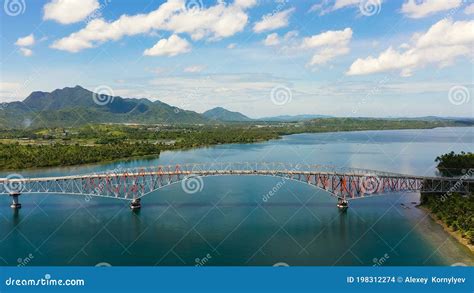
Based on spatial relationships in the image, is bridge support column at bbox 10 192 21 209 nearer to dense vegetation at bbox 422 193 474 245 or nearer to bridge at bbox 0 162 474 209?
bridge at bbox 0 162 474 209

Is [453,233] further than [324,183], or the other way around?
[324,183]

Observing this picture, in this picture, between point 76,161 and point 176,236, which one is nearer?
point 176,236

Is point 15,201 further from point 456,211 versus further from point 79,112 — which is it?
point 79,112

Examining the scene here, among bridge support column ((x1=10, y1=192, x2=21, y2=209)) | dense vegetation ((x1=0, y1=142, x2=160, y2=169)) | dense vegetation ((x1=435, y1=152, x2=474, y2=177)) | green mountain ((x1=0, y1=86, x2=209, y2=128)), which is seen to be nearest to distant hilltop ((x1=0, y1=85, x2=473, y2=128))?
green mountain ((x1=0, y1=86, x2=209, y2=128))

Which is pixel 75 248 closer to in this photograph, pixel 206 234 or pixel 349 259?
pixel 206 234

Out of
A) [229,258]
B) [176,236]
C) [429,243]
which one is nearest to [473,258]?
[429,243]

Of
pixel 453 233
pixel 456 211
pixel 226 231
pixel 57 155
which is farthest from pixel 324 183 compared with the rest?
pixel 57 155
